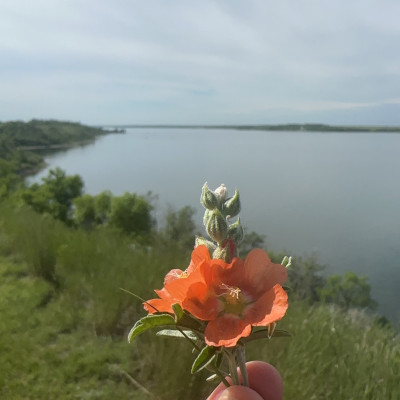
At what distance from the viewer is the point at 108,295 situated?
372cm

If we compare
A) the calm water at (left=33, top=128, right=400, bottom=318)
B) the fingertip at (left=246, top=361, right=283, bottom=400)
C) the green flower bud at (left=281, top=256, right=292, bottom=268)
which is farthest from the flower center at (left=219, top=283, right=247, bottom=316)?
the calm water at (left=33, top=128, right=400, bottom=318)

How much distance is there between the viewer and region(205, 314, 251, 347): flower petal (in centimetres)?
62

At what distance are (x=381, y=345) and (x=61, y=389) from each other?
2.36 metres

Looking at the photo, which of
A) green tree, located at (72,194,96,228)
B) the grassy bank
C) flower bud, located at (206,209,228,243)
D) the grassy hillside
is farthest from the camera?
green tree, located at (72,194,96,228)

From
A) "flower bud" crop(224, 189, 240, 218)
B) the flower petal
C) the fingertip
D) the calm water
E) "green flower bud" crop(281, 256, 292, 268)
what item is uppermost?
"flower bud" crop(224, 189, 240, 218)

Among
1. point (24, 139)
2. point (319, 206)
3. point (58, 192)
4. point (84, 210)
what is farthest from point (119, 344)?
point (319, 206)

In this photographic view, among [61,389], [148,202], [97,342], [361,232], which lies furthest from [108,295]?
[361,232]

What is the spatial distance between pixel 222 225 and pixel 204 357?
0.24 meters

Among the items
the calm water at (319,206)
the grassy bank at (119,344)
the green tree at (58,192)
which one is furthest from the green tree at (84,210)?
the grassy bank at (119,344)

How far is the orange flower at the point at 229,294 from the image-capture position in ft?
2.10

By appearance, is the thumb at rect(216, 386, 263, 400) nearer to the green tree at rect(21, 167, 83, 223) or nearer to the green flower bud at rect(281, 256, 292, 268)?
the green flower bud at rect(281, 256, 292, 268)

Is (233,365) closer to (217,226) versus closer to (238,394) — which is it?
(238,394)

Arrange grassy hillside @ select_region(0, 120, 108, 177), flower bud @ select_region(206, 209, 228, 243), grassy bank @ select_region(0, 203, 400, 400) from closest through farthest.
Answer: flower bud @ select_region(206, 209, 228, 243) < grassy bank @ select_region(0, 203, 400, 400) < grassy hillside @ select_region(0, 120, 108, 177)

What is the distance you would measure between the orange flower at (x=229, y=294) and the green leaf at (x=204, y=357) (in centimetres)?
7
